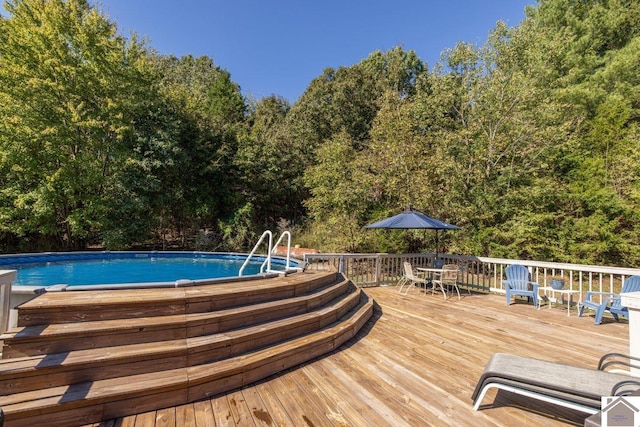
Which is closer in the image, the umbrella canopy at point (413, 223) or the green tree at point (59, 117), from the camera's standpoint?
the umbrella canopy at point (413, 223)

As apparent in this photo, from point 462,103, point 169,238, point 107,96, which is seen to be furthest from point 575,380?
point 169,238

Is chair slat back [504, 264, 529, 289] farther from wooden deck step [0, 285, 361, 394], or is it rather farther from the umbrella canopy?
wooden deck step [0, 285, 361, 394]

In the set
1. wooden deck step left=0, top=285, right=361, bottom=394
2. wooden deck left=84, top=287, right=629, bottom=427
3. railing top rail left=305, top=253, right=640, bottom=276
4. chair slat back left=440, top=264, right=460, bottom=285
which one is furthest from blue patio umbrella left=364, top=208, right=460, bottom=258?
wooden deck step left=0, top=285, right=361, bottom=394

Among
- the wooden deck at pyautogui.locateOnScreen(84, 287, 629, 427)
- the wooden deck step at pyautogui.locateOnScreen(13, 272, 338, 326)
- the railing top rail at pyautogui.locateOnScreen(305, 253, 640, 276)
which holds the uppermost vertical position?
the railing top rail at pyautogui.locateOnScreen(305, 253, 640, 276)

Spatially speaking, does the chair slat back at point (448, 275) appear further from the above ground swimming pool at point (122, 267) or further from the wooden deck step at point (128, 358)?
the wooden deck step at point (128, 358)

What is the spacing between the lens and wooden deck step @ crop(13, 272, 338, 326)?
7.88 ft

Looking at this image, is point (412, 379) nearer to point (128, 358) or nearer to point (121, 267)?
point (128, 358)

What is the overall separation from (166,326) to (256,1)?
46.9ft

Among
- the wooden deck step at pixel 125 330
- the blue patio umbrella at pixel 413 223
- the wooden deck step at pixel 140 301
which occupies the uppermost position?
the blue patio umbrella at pixel 413 223

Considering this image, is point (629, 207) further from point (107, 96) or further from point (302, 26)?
point (107, 96)

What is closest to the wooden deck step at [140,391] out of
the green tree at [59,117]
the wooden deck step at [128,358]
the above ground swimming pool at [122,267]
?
the wooden deck step at [128,358]

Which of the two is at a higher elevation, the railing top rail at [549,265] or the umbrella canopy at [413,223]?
the umbrella canopy at [413,223]

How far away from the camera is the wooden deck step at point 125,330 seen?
2.19m

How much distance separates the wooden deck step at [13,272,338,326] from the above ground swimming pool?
405cm
